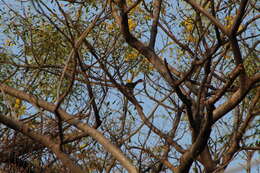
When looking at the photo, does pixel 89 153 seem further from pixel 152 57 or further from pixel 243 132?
pixel 243 132

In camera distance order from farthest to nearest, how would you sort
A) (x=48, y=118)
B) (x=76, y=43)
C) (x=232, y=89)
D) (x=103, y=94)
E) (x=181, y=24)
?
(x=181, y=24) < (x=232, y=89) < (x=103, y=94) < (x=48, y=118) < (x=76, y=43)

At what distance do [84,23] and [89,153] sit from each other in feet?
5.40

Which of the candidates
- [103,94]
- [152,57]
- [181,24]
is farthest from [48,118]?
[181,24]

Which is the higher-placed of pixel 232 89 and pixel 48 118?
pixel 232 89

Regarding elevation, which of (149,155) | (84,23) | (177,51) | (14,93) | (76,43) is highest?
(177,51)

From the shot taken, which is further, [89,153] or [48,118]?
[89,153]

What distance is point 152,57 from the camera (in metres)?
5.20

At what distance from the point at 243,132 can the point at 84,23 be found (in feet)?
7.50

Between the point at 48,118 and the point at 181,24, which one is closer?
the point at 48,118

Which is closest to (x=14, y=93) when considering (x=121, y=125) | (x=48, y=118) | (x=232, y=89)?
(x=48, y=118)

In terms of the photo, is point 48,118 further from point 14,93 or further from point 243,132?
point 243,132

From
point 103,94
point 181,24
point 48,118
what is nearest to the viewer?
point 48,118

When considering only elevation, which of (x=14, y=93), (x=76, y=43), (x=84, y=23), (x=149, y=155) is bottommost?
→ (x=149, y=155)

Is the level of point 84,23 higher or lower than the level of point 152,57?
higher
